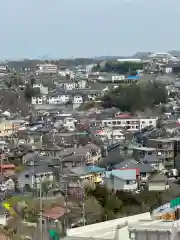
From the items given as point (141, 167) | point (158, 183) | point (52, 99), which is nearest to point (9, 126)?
point (52, 99)

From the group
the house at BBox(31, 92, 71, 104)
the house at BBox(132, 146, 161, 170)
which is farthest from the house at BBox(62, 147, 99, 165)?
the house at BBox(31, 92, 71, 104)

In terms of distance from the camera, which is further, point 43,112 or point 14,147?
point 43,112

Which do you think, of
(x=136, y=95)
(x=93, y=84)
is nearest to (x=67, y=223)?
(x=136, y=95)

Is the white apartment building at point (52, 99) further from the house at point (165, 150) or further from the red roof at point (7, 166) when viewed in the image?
the red roof at point (7, 166)

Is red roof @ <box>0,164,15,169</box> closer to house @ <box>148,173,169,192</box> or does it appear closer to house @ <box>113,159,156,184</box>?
house @ <box>113,159,156,184</box>

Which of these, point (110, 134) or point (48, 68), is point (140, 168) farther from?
point (48, 68)

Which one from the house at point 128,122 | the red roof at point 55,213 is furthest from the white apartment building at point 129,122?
the red roof at point 55,213

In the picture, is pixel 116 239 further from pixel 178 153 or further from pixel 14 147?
pixel 14 147
